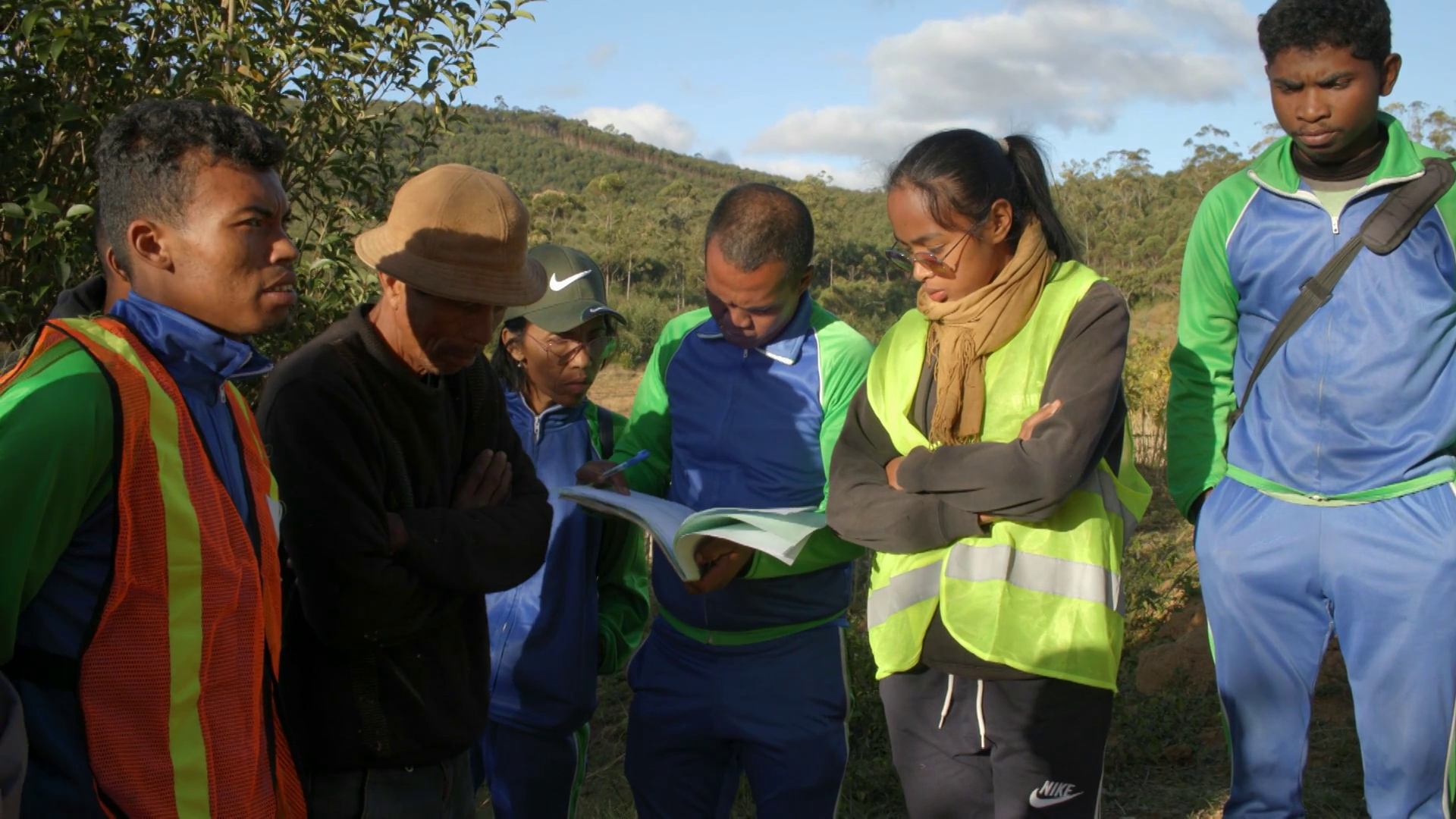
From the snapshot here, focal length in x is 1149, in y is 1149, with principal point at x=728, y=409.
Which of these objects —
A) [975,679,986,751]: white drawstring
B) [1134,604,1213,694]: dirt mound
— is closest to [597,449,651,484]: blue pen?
[975,679,986,751]: white drawstring

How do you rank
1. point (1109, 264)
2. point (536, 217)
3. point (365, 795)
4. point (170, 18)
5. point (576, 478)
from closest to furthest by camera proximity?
Result: point (365, 795), point (576, 478), point (170, 18), point (1109, 264), point (536, 217)

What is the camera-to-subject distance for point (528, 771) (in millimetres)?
2943

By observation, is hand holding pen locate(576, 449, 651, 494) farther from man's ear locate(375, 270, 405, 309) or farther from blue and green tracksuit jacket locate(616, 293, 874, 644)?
man's ear locate(375, 270, 405, 309)

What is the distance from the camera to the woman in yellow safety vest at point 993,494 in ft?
7.55

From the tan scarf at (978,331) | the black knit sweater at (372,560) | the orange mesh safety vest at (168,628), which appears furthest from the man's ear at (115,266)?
the tan scarf at (978,331)

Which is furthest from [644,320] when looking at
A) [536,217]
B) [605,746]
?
[605,746]

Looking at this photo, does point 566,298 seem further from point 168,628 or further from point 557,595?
point 168,628

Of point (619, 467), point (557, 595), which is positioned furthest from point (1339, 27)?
point (557, 595)

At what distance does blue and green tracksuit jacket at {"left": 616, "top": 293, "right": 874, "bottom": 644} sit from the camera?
9.50 feet

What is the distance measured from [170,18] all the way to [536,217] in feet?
99.3

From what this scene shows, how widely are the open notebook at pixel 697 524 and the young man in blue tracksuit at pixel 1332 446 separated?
1.13m

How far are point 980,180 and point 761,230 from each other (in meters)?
0.59

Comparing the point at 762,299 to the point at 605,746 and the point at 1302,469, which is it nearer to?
the point at 1302,469

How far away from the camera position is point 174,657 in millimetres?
1648
